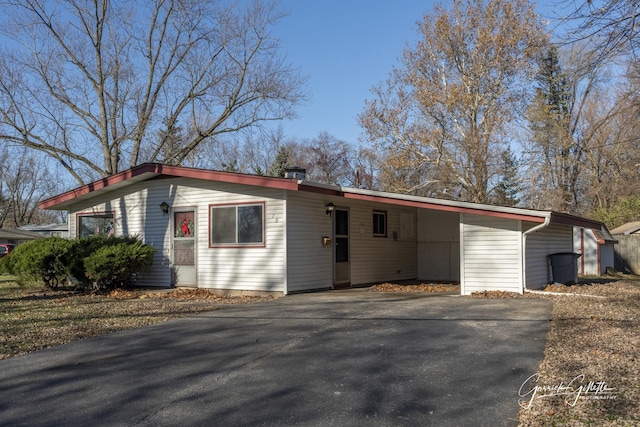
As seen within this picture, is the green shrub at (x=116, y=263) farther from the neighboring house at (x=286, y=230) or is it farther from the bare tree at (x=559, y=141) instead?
the bare tree at (x=559, y=141)

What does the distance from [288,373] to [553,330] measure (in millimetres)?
3930

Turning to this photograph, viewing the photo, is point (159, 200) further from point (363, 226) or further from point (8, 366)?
point (8, 366)

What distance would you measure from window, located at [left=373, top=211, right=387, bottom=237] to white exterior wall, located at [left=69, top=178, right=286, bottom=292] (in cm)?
393

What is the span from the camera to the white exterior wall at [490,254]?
1133 cm

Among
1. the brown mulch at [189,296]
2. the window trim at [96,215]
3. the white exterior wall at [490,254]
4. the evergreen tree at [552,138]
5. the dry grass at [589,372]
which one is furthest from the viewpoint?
the evergreen tree at [552,138]

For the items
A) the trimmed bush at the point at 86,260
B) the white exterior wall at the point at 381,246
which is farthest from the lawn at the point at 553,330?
the white exterior wall at the point at 381,246

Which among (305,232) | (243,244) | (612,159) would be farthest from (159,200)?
(612,159)

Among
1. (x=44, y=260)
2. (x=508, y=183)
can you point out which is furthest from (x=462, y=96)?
(x=44, y=260)

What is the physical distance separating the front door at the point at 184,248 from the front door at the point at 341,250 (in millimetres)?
3484

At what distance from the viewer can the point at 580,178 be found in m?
30.1

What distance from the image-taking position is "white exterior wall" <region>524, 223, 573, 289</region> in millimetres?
11664

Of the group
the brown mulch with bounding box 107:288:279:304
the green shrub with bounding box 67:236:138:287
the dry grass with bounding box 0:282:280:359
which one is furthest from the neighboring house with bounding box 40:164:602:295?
the green shrub with bounding box 67:236:138:287

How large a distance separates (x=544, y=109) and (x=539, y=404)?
2558cm

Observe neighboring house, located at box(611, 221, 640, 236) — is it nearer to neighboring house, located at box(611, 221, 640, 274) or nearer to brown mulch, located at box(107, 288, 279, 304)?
neighboring house, located at box(611, 221, 640, 274)
